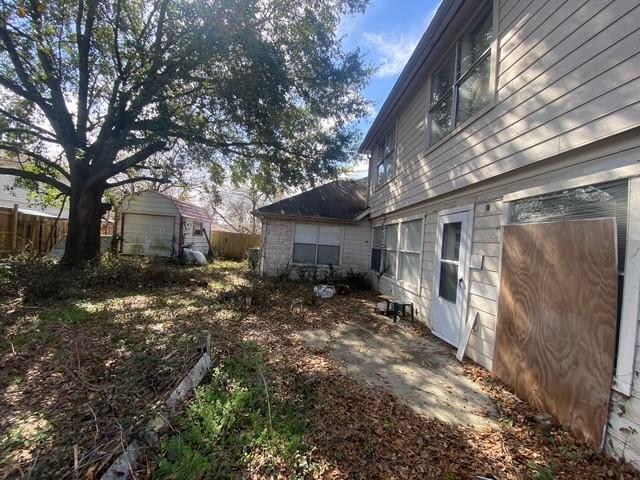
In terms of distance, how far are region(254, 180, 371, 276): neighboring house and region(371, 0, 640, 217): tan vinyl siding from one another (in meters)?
6.20

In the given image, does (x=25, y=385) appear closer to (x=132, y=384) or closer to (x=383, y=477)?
(x=132, y=384)

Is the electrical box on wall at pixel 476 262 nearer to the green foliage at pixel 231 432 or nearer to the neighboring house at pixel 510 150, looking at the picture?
the neighboring house at pixel 510 150

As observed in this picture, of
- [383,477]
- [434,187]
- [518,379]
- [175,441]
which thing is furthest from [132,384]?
[434,187]

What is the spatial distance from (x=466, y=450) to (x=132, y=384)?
3235 millimetres

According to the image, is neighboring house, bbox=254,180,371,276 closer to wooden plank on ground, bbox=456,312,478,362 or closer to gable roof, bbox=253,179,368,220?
gable roof, bbox=253,179,368,220

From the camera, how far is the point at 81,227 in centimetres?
935

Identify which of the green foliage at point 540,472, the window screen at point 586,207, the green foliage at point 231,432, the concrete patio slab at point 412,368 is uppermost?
the window screen at point 586,207

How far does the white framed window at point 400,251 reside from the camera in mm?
6711

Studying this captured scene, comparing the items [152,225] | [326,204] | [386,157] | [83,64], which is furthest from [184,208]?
[386,157]

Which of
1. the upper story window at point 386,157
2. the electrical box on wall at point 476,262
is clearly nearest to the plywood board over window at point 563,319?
the electrical box on wall at point 476,262

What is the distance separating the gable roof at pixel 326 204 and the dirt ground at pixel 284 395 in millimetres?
5250

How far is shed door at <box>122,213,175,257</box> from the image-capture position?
47.1 feet

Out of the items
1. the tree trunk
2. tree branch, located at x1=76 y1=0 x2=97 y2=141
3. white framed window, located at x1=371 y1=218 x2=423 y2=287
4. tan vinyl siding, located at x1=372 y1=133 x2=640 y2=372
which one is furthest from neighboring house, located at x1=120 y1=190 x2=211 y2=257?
tan vinyl siding, located at x1=372 y1=133 x2=640 y2=372

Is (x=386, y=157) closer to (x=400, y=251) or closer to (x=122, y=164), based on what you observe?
(x=400, y=251)
